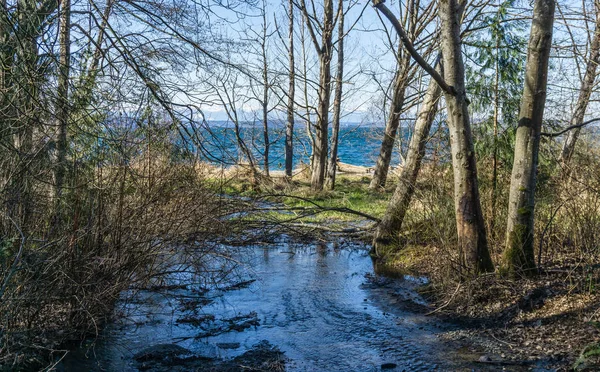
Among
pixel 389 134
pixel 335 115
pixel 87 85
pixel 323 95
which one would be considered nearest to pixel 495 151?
pixel 87 85

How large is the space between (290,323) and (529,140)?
4.03m

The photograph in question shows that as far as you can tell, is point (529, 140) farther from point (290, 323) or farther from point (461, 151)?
point (290, 323)

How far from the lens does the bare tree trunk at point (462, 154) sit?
27.9 feet

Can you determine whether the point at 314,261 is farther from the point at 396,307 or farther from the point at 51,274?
the point at 51,274

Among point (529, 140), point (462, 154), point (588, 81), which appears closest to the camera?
point (529, 140)

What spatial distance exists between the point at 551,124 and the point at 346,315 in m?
5.40

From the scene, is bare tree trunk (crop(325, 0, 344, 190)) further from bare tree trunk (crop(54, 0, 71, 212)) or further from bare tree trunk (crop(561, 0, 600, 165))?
bare tree trunk (crop(54, 0, 71, 212))

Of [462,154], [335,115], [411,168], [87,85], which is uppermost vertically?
[335,115]

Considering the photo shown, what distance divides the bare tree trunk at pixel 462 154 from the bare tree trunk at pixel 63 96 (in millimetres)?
4926

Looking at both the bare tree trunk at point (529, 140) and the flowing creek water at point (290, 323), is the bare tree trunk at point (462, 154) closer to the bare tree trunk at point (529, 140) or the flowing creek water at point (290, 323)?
the bare tree trunk at point (529, 140)

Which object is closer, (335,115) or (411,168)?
(411,168)

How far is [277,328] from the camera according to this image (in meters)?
8.20

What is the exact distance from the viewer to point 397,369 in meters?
6.75

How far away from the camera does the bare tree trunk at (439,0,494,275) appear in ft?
27.9
